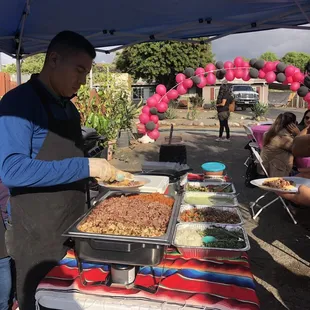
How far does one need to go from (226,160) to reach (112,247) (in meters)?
6.49

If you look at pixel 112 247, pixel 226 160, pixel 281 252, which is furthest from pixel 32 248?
pixel 226 160

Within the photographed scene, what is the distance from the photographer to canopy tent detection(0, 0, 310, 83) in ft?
8.46

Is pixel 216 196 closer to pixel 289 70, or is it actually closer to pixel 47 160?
pixel 47 160

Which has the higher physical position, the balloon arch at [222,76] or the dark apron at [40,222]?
the balloon arch at [222,76]

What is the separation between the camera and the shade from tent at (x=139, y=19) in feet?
8.45

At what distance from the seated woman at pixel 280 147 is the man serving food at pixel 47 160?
321 centimetres

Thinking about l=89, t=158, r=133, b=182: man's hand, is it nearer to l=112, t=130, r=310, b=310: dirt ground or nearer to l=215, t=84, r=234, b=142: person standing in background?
l=112, t=130, r=310, b=310: dirt ground

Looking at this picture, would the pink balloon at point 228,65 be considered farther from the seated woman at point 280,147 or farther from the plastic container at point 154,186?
the plastic container at point 154,186

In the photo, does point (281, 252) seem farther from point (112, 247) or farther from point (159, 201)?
point (112, 247)

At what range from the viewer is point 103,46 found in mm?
3986

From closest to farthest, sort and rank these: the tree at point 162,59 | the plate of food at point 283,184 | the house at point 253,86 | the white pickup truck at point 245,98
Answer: the plate of food at point 283,184 < the white pickup truck at point 245,98 < the tree at point 162,59 < the house at point 253,86

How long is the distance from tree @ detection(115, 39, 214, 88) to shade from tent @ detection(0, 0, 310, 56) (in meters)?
18.5

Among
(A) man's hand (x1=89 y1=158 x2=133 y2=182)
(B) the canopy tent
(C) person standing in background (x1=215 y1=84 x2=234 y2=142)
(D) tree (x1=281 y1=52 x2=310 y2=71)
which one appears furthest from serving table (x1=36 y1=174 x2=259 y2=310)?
(D) tree (x1=281 y1=52 x2=310 y2=71)

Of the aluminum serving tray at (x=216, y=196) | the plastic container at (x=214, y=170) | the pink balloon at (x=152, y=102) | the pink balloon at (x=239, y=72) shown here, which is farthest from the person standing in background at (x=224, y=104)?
the aluminum serving tray at (x=216, y=196)
